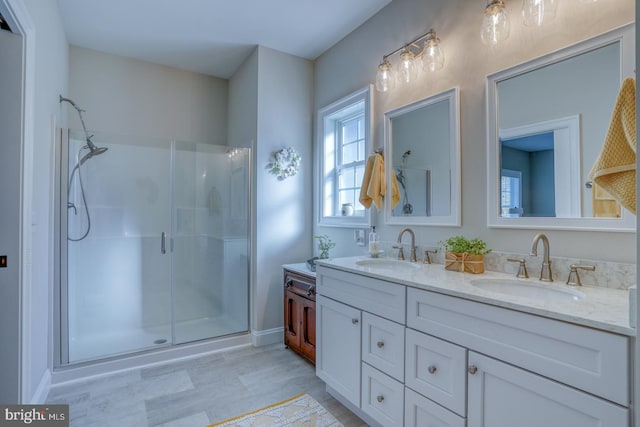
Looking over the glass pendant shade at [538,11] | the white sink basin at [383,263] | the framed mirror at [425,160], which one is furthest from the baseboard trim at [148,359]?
the glass pendant shade at [538,11]

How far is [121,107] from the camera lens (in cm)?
332

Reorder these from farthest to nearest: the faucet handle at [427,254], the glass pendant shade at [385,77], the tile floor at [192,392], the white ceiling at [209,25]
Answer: the white ceiling at [209,25], the glass pendant shade at [385,77], the faucet handle at [427,254], the tile floor at [192,392]

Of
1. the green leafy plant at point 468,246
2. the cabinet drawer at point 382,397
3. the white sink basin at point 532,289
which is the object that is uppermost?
the green leafy plant at point 468,246

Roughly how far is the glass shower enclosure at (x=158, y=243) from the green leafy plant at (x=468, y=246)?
2000mm

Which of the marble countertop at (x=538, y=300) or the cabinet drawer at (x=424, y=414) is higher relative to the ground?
the marble countertop at (x=538, y=300)

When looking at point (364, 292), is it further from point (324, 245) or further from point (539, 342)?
point (324, 245)

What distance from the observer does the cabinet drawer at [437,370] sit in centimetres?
128

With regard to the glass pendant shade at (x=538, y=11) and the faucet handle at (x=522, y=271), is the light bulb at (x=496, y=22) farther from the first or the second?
the faucet handle at (x=522, y=271)

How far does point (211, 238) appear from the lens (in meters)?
3.21

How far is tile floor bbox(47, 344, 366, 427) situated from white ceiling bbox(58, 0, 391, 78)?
2837 millimetres

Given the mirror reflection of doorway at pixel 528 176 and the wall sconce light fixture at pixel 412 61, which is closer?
the mirror reflection of doorway at pixel 528 176

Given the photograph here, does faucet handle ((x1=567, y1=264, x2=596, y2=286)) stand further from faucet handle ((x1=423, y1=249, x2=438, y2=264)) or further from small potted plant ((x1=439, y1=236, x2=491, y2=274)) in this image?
faucet handle ((x1=423, y1=249, x2=438, y2=264))

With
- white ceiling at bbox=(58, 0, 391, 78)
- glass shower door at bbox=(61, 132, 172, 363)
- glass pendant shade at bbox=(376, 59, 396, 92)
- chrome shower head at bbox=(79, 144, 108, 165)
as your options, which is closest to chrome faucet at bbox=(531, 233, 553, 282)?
glass pendant shade at bbox=(376, 59, 396, 92)

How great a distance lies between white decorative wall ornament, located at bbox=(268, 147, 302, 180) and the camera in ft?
10.00
